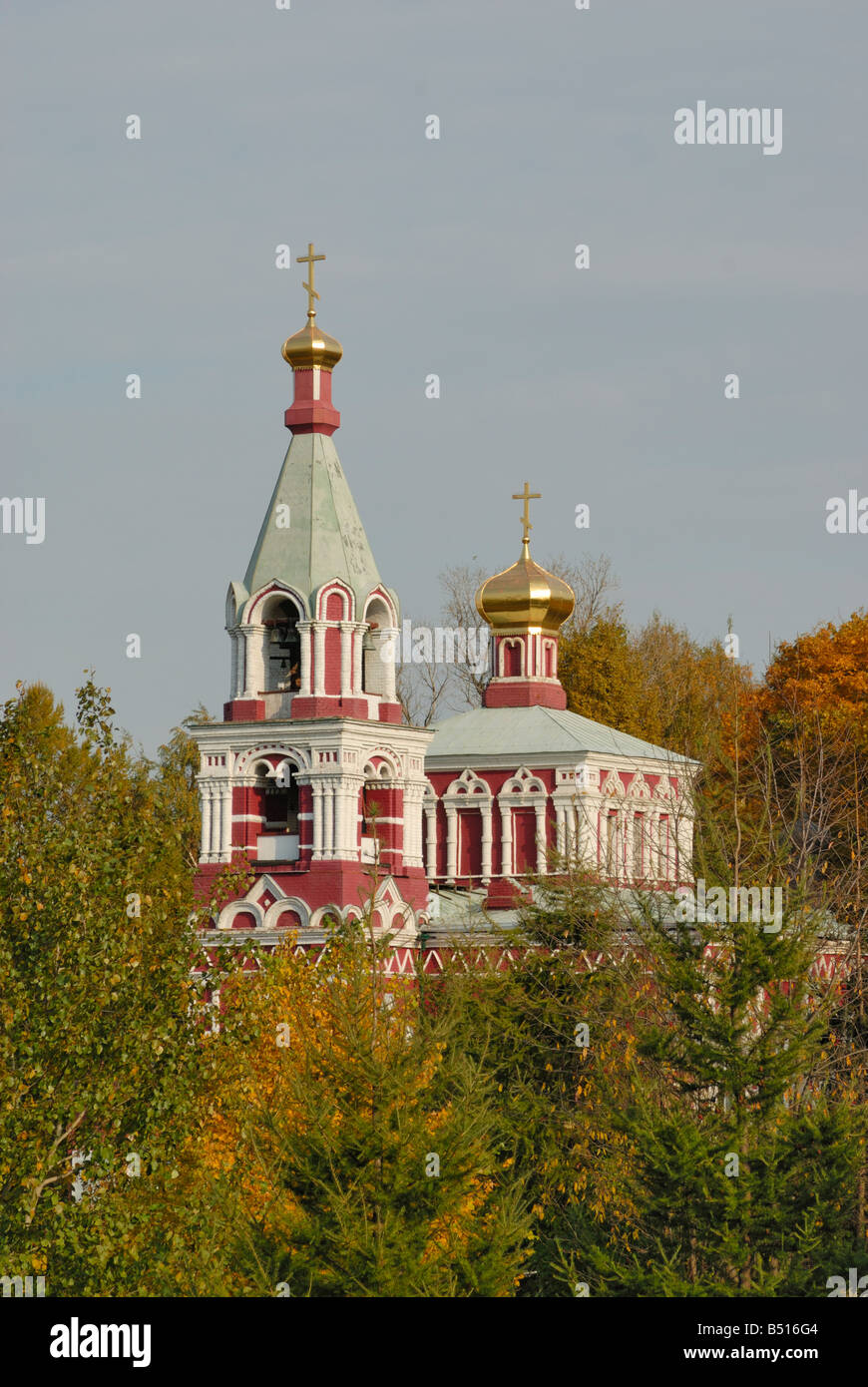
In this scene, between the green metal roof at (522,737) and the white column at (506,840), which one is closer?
the white column at (506,840)

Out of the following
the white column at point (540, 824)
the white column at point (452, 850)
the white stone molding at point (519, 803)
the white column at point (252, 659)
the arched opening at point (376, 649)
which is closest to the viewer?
the white column at point (252, 659)

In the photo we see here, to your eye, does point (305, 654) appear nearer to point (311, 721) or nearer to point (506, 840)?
point (311, 721)

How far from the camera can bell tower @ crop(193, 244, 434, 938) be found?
35.5 m

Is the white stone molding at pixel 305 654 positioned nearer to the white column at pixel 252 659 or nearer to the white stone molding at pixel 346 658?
the white stone molding at pixel 346 658

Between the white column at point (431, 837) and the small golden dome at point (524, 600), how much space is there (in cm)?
464

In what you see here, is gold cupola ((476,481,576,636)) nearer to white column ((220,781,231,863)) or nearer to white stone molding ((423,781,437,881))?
white stone molding ((423,781,437,881))

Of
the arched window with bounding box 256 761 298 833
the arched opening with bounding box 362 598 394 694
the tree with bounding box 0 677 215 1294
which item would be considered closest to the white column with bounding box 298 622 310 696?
the arched window with bounding box 256 761 298 833

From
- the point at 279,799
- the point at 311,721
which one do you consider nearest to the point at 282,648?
the point at 311,721

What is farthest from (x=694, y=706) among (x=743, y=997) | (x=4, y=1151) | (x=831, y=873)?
(x=4, y=1151)

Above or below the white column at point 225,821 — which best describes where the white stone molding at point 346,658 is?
above

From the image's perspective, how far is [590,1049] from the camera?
28406 mm

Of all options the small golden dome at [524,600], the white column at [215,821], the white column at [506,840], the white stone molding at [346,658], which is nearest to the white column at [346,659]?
the white stone molding at [346,658]

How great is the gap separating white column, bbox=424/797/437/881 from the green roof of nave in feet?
19.9

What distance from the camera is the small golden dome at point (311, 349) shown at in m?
37.0
